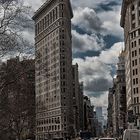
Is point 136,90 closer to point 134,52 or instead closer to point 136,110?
point 136,110

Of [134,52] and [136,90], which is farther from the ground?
[134,52]

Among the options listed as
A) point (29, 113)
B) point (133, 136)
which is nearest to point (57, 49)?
point (29, 113)

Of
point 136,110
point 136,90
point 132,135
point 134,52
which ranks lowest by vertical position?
point 132,135

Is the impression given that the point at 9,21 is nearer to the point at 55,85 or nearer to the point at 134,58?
the point at 134,58

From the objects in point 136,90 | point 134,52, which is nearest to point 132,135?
point 136,90

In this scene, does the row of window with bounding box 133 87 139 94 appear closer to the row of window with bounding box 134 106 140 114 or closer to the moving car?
the row of window with bounding box 134 106 140 114

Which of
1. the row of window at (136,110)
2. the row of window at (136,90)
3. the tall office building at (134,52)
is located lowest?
the row of window at (136,110)

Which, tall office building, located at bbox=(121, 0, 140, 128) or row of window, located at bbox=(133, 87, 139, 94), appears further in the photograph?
tall office building, located at bbox=(121, 0, 140, 128)

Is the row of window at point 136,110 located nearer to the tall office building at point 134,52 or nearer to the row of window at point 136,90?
the tall office building at point 134,52

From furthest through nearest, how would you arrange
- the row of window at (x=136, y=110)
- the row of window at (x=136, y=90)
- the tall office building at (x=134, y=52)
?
the tall office building at (x=134, y=52)
the row of window at (x=136, y=90)
the row of window at (x=136, y=110)

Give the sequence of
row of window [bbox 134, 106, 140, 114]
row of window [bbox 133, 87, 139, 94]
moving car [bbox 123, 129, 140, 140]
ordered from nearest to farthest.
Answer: moving car [bbox 123, 129, 140, 140] < row of window [bbox 134, 106, 140, 114] < row of window [bbox 133, 87, 139, 94]

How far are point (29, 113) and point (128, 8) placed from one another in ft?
283

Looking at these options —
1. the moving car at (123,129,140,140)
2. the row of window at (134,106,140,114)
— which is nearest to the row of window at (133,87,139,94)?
the row of window at (134,106,140,114)

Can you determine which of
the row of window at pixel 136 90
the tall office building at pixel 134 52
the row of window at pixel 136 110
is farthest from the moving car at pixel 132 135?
the row of window at pixel 136 90
